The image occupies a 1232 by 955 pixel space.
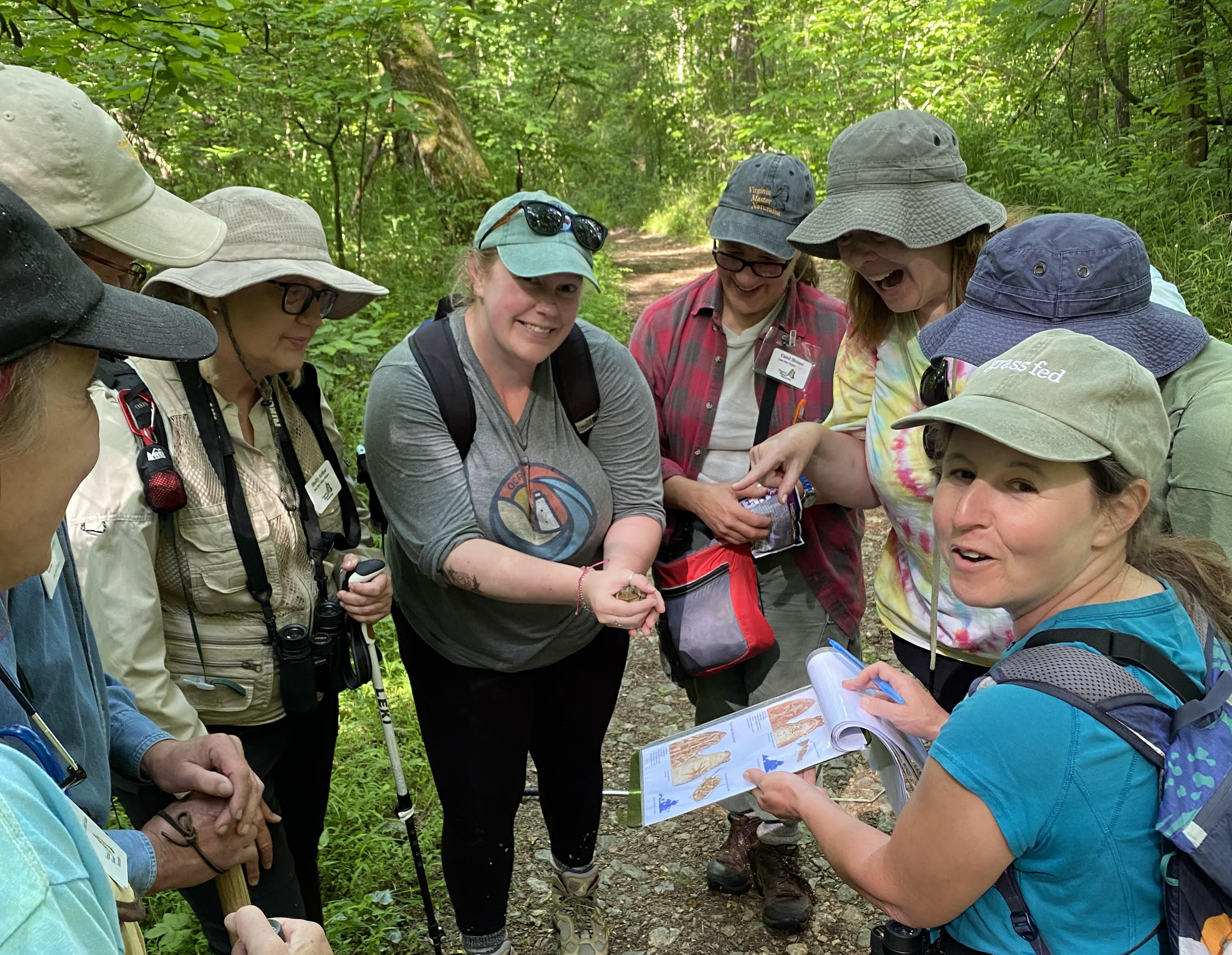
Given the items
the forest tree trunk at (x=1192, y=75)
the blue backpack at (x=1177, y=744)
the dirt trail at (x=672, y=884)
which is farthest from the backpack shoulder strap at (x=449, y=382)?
the forest tree trunk at (x=1192, y=75)

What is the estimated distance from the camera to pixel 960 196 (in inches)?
90.9

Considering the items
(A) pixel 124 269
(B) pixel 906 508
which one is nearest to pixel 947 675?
(B) pixel 906 508

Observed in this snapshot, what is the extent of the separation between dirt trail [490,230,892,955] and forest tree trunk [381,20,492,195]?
264 inches

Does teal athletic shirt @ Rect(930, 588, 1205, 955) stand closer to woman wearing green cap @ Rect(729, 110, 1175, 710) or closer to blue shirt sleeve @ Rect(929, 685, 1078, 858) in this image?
blue shirt sleeve @ Rect(929, 685, 1078, 858)

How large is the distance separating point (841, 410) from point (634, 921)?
196cm

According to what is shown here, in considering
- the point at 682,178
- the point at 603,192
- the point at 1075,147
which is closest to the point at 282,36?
the point at 1075,147

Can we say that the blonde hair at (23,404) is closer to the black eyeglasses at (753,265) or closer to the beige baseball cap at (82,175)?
the beige baseball cap at (82,175)

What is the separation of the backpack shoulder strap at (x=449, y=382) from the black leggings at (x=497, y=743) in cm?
65

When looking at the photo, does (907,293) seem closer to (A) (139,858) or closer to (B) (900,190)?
(B) (900,190)

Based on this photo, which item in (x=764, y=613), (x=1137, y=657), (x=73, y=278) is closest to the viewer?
(x=73, y=278)

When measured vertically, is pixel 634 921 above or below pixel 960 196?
below

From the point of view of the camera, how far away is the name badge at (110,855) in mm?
1107

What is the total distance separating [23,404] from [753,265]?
7.42 ft

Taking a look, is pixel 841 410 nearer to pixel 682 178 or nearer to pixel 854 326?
pixel 854 326
